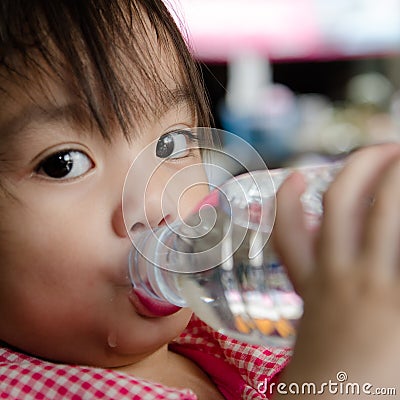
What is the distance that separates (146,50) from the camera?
0.78 meters

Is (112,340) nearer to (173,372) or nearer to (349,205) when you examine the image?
(173,372)

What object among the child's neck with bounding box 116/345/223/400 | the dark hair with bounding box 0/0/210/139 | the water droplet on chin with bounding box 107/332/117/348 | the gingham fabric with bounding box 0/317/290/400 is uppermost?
the dark hair with bounding box 0/0/210/139

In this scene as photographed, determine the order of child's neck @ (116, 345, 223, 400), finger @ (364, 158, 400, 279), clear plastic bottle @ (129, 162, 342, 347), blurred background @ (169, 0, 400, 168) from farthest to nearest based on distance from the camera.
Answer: blurred background @ (169, 0, 400, 168) → child's neck @ (116, 345, 223, 400) → clear plastic bottle @ (129, 162, 342, 347) → finger @ (364, 158, 400, 279)

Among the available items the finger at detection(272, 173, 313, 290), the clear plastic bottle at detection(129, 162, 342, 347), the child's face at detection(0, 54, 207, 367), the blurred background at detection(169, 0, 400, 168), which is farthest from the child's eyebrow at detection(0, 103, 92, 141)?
the blurred background at detection(169, 0, 400, 168)

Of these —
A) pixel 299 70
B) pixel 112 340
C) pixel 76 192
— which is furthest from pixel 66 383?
pixel 299 70

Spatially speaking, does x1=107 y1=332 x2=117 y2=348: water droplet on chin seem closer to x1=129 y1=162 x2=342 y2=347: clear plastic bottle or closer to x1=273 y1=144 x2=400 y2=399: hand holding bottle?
x1=129 y1=162 x2=342 y2=347: clear plastic bottle

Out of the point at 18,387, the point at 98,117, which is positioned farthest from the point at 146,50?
the point at 18,387

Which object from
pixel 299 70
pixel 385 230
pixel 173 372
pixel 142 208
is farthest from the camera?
pixel 299 70

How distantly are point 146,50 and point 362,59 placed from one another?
385cm

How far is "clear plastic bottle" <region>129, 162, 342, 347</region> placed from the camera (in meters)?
0.71

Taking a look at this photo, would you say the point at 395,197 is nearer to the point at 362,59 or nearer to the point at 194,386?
the point at 194,386

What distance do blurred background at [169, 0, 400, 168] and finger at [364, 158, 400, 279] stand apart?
3.44 metres

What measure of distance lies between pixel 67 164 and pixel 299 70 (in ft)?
12.6

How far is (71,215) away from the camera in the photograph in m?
0.73
